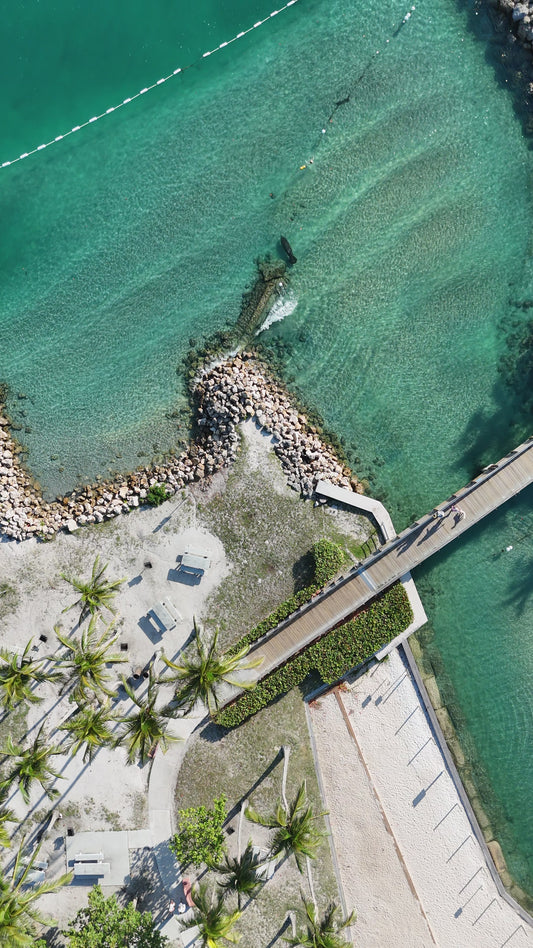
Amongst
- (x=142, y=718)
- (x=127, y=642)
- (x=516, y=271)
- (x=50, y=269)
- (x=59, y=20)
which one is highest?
(x=59, y=20)

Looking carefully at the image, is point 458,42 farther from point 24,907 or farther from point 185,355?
point 24,907

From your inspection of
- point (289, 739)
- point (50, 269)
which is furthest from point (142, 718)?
point (50, 269)

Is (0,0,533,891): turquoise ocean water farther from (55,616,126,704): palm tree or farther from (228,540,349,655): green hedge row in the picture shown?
(55,616,126,704): palm tree

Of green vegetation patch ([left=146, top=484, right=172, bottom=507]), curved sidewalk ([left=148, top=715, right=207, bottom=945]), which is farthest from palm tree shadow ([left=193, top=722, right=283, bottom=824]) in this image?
A: green vegetation patch ([left=146, top=484, right=172, bottom=507])

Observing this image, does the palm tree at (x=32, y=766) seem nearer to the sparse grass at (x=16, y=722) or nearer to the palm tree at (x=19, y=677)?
the sparse grass at (x=16, y=722)

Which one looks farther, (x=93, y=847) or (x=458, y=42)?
(x=458, y=42)

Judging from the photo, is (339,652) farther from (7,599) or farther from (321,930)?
(7,599)

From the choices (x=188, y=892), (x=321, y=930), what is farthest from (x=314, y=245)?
(x=321, y=930)
